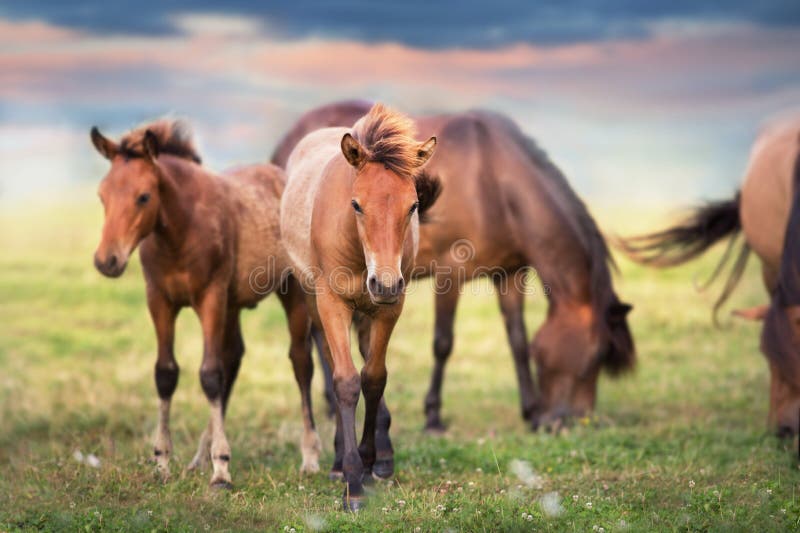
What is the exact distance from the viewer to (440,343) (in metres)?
9.39

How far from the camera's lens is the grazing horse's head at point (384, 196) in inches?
196

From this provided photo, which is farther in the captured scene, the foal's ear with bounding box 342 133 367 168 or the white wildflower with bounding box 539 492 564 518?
the white wildflower with bounding box 539 492 564 518

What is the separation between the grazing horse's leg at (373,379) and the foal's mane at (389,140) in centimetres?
100

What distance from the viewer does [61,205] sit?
85.3 ft

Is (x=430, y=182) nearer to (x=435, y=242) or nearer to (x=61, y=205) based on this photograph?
(x=435, y=242)

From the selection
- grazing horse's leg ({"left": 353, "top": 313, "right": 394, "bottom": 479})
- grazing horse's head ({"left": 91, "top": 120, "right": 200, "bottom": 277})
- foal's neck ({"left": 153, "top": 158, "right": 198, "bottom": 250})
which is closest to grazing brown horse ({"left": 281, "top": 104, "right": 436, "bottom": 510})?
grazing horse's leg ({"left": 353, "top": 313, "right": 394, "bottom": 479})

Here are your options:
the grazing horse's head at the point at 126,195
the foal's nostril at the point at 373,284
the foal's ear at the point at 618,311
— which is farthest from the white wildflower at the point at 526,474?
the grazing horse's head at the point at 126,195

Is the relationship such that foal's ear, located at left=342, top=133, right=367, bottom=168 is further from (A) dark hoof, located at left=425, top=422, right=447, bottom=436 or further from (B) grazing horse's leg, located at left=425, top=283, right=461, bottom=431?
(A) dark hoof, located at left=425, top=422, right=447, bottom=436

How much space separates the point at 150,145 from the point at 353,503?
9.06 ft

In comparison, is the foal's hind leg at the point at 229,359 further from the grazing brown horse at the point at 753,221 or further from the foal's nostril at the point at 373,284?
the grazing brown horse at the point at 753,221

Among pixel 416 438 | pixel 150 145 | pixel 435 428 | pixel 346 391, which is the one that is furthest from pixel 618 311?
pixel 150 145

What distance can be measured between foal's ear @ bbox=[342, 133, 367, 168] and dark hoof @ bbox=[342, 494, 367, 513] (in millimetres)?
1984

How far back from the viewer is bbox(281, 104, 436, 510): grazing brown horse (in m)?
5.08

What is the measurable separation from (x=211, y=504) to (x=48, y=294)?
39.8ft
